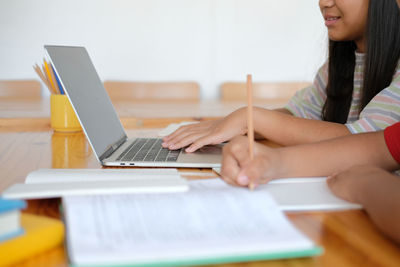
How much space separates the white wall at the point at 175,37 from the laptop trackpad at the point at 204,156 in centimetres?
202

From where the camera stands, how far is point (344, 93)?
1368 millimetres

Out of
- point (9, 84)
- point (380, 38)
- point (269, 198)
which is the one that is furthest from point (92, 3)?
point (269, 198)

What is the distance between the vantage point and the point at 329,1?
133 centimetres

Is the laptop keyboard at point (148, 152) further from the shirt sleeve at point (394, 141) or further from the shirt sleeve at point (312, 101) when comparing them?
the shirt sleeve at point (312, 101)

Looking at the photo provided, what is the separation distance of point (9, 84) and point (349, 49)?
1.71 meters

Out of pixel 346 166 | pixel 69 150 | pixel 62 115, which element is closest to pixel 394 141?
pixel 346 166

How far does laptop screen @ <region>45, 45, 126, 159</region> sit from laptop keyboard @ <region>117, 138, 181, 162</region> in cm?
4

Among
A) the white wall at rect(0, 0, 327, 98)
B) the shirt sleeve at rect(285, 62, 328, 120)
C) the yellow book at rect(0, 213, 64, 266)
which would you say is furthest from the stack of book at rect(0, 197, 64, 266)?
the white wall at rect(0, 0, 327, 98)

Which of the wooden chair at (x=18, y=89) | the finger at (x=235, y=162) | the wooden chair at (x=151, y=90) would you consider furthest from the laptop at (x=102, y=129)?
the wooden chair at (x=18, y=89)

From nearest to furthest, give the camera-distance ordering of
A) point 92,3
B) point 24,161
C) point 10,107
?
point 24,161, point 10,107, point 92,3

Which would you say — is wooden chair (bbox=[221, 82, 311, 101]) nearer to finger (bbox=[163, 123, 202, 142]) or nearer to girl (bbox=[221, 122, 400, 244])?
finger (bbox=[163, 123, 202, 142])

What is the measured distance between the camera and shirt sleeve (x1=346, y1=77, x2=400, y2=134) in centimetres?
97

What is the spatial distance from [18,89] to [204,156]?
5.83ft

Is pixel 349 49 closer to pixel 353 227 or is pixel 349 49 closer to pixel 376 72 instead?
pixel 376 72
